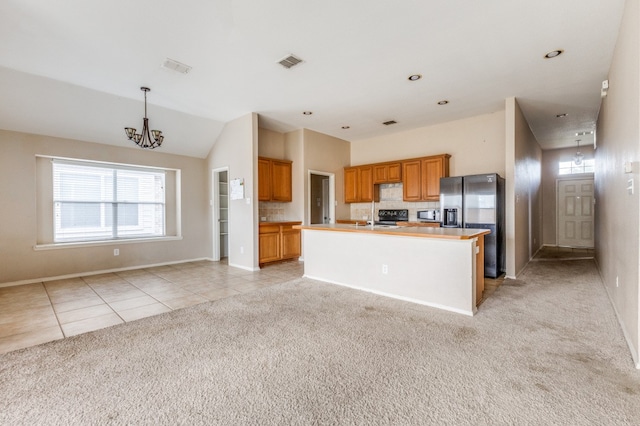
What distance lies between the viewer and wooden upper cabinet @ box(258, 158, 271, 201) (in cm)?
573

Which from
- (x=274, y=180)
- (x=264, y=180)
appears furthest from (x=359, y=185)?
(x=264, y=180)

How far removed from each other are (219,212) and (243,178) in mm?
1575

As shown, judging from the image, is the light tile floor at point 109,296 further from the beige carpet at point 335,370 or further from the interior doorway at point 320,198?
the interior doorway at point 320,198

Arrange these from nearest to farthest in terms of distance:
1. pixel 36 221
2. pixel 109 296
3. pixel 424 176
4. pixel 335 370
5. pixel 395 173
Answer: pixel 335 370, pixel 109 296, pixel 36 221, pixel 424 176, pixel 395 173

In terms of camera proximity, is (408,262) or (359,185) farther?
(359,185)

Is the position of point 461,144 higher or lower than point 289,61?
lower

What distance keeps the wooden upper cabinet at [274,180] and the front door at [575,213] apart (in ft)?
25.3

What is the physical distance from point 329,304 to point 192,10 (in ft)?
10.5

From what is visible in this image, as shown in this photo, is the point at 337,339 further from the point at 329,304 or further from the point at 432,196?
the point at 432,196

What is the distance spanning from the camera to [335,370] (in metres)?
2.03

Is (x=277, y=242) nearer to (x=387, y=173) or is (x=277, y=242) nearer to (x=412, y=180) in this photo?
(x=387, y=173)

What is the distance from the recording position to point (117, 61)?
3318 millimetres

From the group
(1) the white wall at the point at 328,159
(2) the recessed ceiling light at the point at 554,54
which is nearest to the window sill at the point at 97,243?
(1) the white wall at the point at 328,159

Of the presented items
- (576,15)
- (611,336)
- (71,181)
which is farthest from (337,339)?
(71,181)
